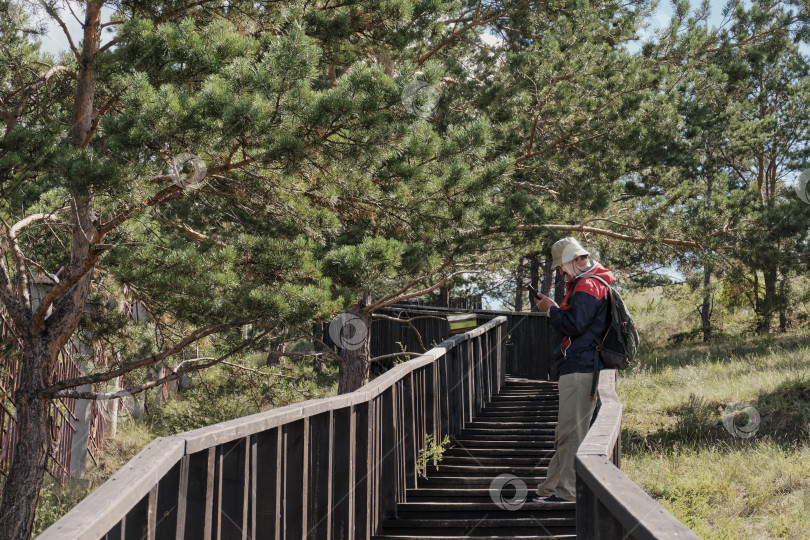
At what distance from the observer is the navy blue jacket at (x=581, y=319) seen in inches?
179

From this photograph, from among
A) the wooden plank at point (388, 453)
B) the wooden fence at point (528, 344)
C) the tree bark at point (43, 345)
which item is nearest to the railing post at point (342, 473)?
the wooden plank at point (388, 453)

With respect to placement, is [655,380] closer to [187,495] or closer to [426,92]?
[426,92]

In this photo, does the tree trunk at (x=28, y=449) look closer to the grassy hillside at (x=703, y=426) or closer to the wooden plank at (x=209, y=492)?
the grassy hillside at (x=703, y=426)

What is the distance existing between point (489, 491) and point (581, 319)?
180 cm

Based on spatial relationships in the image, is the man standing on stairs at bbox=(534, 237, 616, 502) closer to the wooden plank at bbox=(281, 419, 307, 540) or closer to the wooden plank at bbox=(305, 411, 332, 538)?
the wooden plank at bbox=(305, 411, 332, 538)

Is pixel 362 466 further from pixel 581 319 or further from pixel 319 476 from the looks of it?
pixel 581 319

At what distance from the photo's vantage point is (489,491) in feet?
18.3

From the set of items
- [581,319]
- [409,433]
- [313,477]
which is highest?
[581,319]

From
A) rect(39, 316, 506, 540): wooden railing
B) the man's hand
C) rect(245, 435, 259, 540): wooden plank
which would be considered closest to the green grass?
the man's hand

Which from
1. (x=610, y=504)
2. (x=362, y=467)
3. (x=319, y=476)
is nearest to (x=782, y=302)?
(x=362, y=467)

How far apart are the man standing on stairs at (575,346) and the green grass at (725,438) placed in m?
1.44

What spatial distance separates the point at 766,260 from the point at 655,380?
2.78 metres

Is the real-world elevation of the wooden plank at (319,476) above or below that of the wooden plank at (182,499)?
below

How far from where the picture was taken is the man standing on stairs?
15.0 feet
